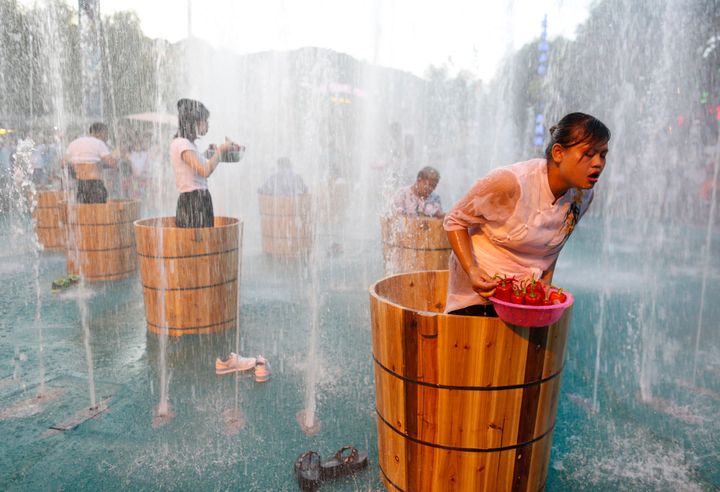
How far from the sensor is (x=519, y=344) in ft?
6.46

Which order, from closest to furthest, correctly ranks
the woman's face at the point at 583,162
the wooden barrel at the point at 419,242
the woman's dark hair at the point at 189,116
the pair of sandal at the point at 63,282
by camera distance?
the woman's face at the point at 583,162
the woman's dark hair at the point at 189,116
the wooden barrel at the point at 419,242
the pair of sandal at the point at 63,282

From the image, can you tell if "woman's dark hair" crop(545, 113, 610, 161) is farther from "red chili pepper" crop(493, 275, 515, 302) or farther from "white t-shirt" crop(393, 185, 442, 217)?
"white t-shirt" crop(393, 185, 442, 217)

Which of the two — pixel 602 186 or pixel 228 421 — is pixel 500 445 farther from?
pixel 602 186

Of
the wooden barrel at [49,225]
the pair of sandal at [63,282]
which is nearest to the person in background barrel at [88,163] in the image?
the pair of sandal at [63,282]

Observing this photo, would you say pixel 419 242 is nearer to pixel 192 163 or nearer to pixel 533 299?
pixel 192 163

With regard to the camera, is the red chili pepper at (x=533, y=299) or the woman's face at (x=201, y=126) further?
the woman's face at (x=201, y=126)

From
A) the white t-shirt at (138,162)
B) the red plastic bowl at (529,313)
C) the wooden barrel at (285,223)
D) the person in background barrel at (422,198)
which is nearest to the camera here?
the red plastic bowl at (529,313)

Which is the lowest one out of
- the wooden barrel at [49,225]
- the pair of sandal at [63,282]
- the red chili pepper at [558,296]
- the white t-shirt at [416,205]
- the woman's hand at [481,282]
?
the pair of sandal at [63,282]

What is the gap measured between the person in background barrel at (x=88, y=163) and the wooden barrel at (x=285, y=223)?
2.40 meters

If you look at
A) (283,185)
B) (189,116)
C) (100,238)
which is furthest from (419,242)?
(100,238)

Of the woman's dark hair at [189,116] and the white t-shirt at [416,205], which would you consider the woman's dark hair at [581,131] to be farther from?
the white t-shirt at [416,205]

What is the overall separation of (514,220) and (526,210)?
6 cm

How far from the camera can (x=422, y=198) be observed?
5.35 metres

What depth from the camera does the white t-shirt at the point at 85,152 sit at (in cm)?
634
